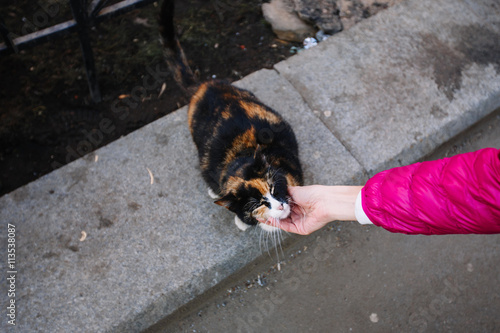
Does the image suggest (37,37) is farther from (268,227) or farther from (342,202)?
(342,202)

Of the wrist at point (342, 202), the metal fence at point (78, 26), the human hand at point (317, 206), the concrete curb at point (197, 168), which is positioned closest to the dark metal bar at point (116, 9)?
the metal fence at point (78, 26)

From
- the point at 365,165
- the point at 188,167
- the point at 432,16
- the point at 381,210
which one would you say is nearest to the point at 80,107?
the point at 188,167

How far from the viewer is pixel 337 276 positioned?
8.75 ft

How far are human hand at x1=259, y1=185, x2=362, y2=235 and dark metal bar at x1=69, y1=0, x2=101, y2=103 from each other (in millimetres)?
2134

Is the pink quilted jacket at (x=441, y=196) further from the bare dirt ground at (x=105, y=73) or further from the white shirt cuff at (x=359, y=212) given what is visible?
the bare dirt ground at (x=105, y=73)

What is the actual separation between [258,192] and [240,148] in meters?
0.42

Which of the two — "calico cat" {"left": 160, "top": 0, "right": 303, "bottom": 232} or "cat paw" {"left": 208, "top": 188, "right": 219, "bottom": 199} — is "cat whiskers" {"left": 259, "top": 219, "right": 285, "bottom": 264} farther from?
"cat paw" {"left": 208, "top": 188, "right": 219, "bottom": 199}

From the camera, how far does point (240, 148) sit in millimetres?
2371

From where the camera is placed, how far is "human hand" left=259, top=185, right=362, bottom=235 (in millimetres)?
1936

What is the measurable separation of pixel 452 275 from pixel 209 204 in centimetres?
181

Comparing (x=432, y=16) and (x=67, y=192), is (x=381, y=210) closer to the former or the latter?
(x=67, y=192)

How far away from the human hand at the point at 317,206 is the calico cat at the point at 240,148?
3.2 inches

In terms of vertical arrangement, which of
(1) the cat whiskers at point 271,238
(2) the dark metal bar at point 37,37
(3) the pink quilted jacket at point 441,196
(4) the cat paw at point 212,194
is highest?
(2) the dark metal bar at point 37,37

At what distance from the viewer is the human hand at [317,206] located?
76.2 inches
